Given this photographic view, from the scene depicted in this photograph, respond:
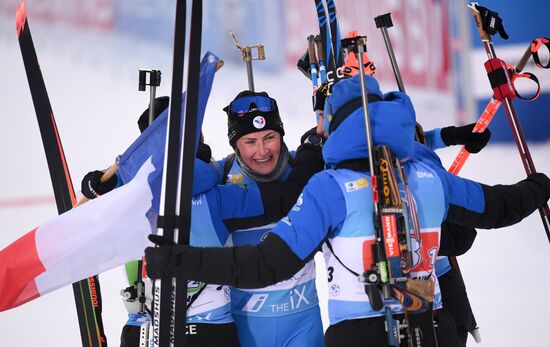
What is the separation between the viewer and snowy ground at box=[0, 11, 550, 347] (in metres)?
4.93

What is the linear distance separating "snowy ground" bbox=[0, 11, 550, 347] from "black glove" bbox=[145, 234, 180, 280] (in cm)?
257

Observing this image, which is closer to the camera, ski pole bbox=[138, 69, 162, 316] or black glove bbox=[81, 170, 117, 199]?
black glove bbox=[81, 170, 117, 199]

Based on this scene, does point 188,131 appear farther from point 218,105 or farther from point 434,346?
point 218,105

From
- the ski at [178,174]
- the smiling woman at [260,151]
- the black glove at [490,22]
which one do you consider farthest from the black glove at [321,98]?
the ski at [178,174]

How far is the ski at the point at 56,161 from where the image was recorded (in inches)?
120

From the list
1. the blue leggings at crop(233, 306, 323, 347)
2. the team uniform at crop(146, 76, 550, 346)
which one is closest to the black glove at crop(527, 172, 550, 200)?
the team uniform at crop(146, 76, 550, 346)

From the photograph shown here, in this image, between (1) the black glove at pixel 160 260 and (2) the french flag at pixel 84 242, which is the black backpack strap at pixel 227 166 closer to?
(2) the french flag at pixel 84 242

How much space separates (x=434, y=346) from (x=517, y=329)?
2146 millimetres

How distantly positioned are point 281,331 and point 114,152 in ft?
13.2

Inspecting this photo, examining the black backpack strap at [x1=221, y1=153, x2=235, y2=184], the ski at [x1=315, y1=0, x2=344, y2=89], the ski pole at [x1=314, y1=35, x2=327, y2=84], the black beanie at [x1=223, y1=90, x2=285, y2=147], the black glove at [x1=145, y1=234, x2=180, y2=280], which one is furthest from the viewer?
the ski pole at [x1=314, y1=35, x2=327, y2=84]

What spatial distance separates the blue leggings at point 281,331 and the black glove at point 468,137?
1.13 m

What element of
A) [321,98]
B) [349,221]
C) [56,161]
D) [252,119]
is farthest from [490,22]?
[56,161]

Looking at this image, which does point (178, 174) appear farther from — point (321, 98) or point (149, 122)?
point (321, 98)

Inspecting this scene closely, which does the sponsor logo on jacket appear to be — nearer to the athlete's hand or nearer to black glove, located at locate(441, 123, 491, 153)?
the athlete's hand
